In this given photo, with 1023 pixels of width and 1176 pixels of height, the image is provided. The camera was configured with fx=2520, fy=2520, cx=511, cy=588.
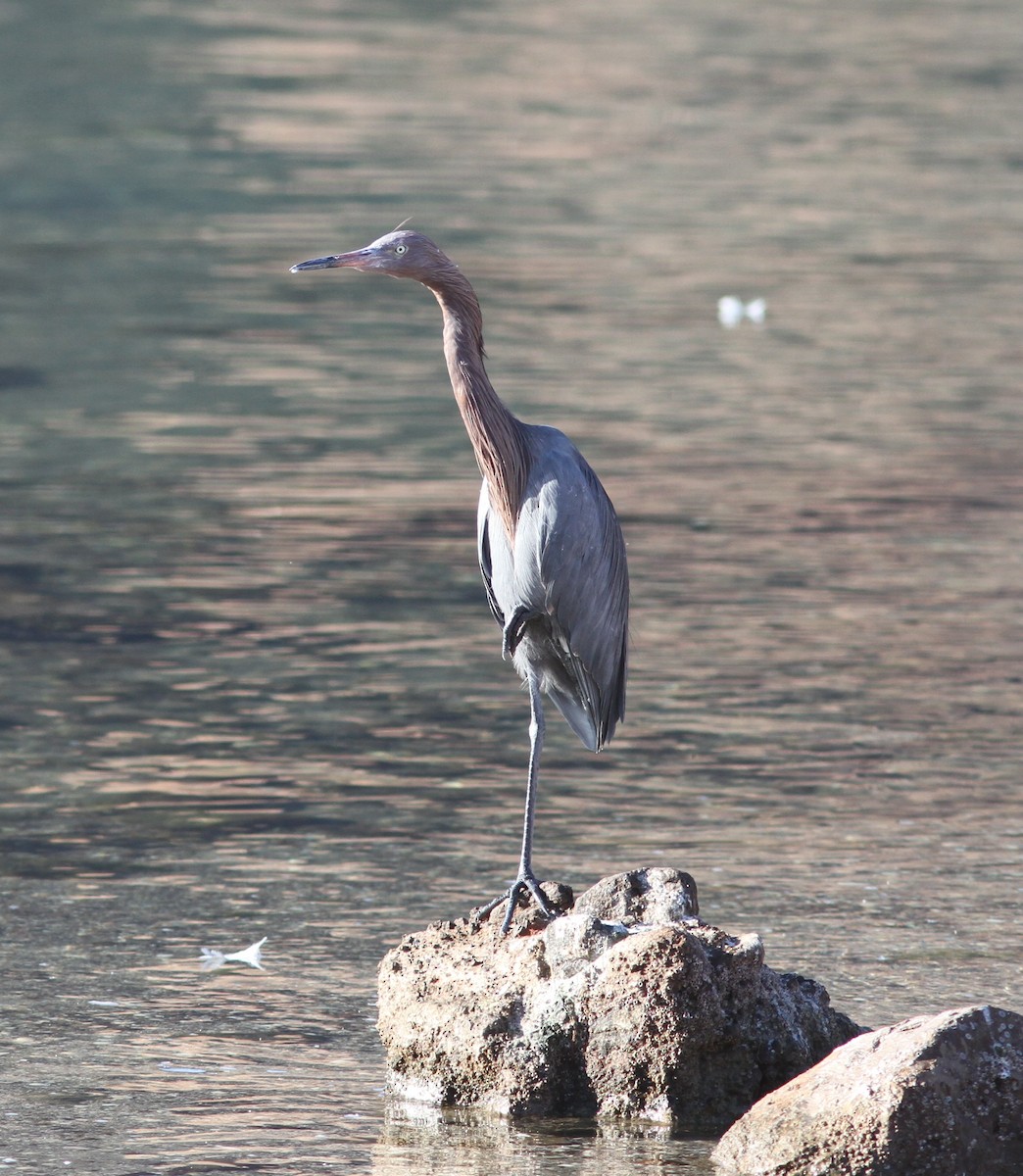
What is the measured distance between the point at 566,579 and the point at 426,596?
536cm

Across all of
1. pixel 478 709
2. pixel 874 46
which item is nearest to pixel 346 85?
pixel 874 46

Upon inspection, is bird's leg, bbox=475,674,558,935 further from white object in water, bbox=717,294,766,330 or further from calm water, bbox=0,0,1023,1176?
white object in water, bbox=717,294,766,330

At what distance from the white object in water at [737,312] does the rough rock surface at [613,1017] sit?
13849mm

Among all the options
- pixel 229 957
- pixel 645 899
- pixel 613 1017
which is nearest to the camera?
pixel 613 1017

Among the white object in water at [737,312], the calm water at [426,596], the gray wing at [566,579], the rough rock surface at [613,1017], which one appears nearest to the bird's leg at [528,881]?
the rough rock surface at [613,1017]

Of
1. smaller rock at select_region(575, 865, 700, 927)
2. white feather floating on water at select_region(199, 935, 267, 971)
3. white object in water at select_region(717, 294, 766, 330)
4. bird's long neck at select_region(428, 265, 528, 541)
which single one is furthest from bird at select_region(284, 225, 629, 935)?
white object in water at select_region(717, 294, 766, 330)

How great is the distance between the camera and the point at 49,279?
854 inches

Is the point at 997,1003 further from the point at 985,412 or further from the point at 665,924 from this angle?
the point at 985,412

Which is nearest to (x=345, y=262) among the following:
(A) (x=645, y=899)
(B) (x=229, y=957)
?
(A) (x=645, y=899)

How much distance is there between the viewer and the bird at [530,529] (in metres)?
6.95

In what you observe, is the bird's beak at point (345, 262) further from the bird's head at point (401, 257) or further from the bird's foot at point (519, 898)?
the bird's foot at point (519, 898)

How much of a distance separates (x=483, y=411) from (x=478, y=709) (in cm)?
382

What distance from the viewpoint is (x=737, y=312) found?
2031 centimetres

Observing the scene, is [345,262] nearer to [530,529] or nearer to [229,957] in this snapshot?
[530,529]
